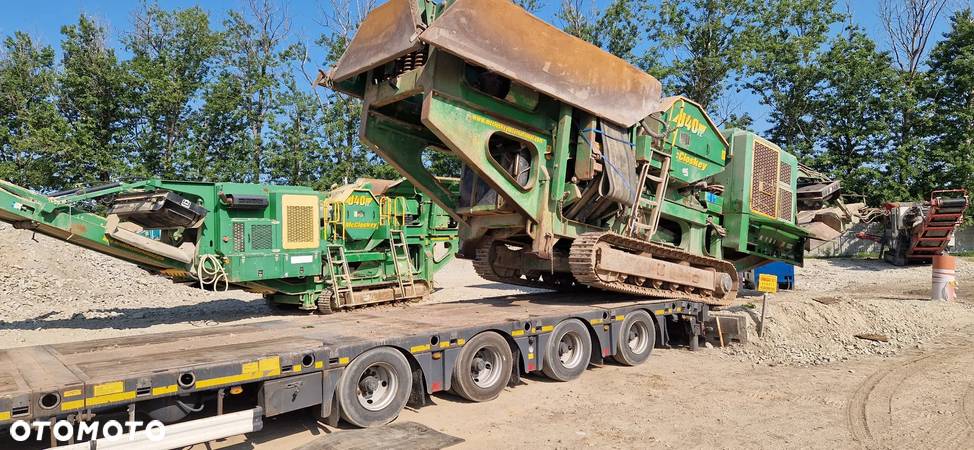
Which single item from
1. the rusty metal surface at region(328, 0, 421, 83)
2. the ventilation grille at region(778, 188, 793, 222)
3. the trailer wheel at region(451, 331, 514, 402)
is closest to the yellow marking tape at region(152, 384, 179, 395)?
the trailer wheel at region(451, 331, 514, 402)

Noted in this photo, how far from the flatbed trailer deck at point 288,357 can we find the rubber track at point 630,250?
336mm

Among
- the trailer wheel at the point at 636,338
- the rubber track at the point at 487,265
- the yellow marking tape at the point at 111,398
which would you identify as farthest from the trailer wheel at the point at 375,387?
the rubber track at the point at 487,265

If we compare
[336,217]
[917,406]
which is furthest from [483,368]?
[336,217]

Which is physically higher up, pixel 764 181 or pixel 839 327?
pixel 764 181

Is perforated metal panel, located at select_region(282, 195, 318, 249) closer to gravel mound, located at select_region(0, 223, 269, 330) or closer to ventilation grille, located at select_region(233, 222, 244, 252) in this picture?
ventilation grille, located at select_region(233, 222, 244, 252)

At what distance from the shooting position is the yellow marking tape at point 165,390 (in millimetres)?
4121

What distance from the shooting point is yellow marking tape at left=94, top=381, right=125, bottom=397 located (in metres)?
3.85

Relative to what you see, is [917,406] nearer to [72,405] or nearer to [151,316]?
[72,405]

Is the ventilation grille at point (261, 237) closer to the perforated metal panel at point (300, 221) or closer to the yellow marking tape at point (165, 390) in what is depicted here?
the perforated metal panel at point (300, 221)

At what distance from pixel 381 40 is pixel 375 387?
12.8ft

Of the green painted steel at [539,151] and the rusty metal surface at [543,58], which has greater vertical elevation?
the rusty metal surface at [543,58]

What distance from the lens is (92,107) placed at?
2898 cm

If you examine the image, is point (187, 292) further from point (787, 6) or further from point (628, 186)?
point (787, 6)

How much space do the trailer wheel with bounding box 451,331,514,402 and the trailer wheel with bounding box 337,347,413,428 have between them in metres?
0.68
